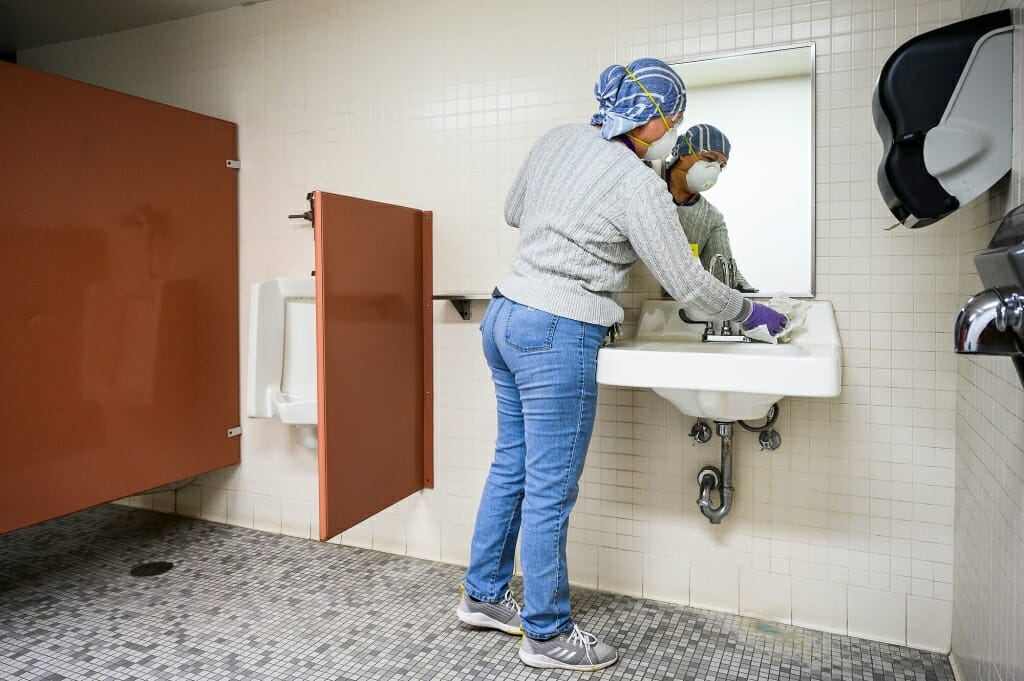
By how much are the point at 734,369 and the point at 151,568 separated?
6.72 feet

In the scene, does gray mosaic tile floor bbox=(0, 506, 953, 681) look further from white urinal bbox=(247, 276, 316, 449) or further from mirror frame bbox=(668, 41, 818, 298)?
mirror frame bbox=(668, 41, 818, 298)

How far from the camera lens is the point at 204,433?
2.73 metres

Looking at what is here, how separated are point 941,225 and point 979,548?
79cm

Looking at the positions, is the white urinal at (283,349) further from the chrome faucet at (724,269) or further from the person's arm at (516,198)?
the chrome faucet at (724,269)

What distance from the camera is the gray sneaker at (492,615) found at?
2010 millimetres

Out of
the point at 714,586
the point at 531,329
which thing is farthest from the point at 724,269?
the point at 714,586

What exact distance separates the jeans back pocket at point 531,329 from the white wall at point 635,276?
22.3 inches

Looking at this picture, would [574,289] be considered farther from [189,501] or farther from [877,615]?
[189,501]

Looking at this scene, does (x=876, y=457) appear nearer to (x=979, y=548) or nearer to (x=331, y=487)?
(x=979, y=548)

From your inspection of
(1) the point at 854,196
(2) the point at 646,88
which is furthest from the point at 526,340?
(1) the point at 854,196

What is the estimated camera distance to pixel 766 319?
177 centimetres

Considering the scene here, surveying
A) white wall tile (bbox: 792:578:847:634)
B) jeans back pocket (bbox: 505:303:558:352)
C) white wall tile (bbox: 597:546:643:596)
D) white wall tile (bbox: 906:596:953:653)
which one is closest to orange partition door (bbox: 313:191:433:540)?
jeans back pocket (bbox: 505:303:558:352)

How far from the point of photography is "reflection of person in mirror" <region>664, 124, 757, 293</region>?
2.05 metres

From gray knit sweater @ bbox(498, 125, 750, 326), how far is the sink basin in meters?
0.14
